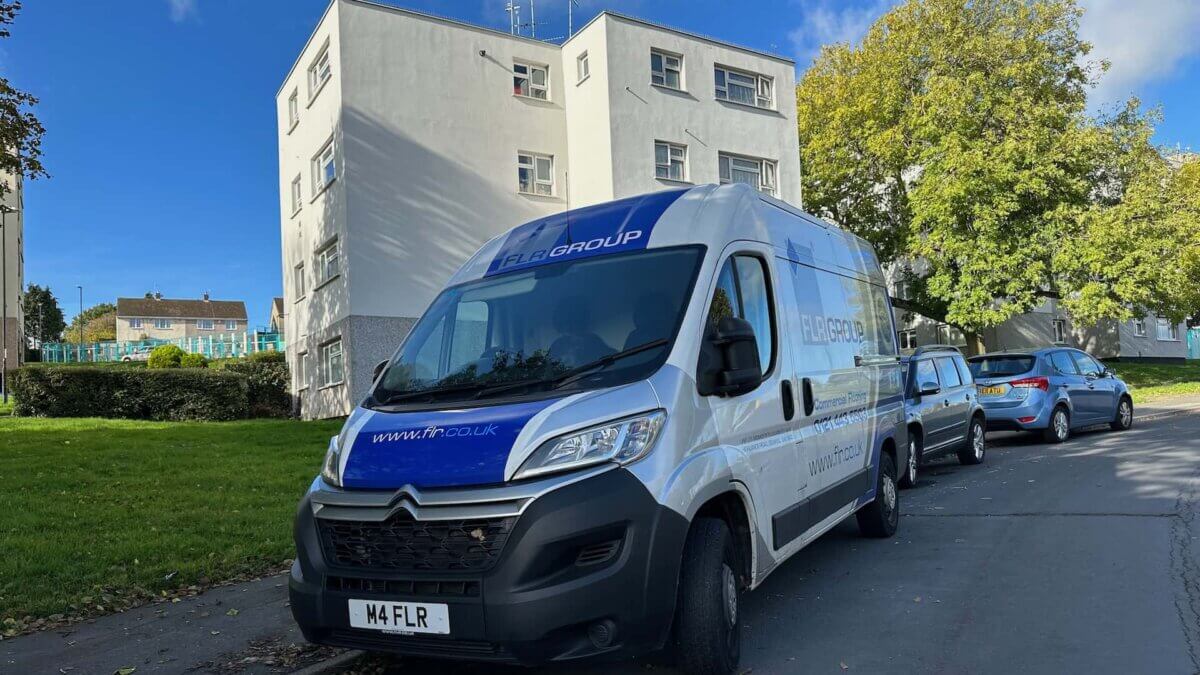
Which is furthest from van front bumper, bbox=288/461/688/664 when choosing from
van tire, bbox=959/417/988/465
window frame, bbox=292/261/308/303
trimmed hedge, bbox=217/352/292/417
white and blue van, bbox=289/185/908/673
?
window frame, bbox=292/261/308/303

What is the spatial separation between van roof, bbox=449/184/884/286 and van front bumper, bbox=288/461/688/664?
165 cm

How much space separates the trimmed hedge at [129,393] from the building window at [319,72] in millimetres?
8411

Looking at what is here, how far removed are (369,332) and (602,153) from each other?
7.95 meters

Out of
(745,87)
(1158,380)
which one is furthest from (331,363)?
(1158,380)

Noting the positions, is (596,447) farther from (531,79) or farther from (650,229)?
(531,79)

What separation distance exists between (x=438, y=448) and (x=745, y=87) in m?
25.1

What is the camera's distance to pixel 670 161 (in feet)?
80.5

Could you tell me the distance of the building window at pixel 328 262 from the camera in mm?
22672

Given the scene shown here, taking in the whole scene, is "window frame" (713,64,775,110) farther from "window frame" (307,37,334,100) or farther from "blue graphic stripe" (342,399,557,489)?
"blue graphic stripe" (342,399,557,489)

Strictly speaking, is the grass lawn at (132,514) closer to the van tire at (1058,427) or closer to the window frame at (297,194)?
the van tire at (1058,427)

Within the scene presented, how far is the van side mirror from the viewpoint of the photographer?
4.12 m

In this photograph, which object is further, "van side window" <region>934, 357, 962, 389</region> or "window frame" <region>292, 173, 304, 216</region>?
"window frame" <region>292, 173, 304, 216</region>

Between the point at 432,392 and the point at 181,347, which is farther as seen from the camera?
the point at 181,347

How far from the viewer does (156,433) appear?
1541 centimetres
